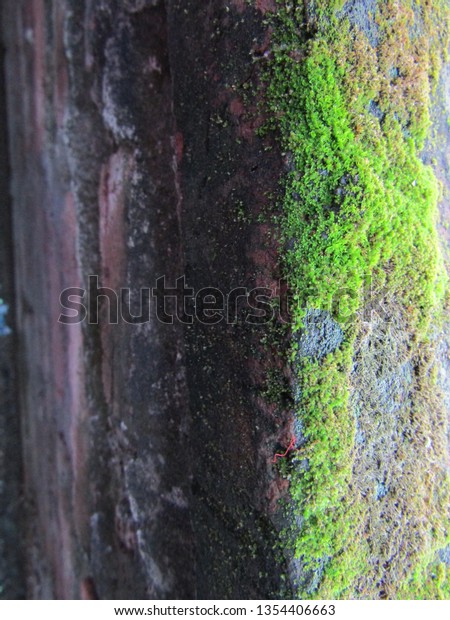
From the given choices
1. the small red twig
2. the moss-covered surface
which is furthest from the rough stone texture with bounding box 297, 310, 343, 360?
the small red twig

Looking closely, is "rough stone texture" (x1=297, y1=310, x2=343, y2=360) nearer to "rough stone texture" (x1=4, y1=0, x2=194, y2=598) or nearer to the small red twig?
the small red twig

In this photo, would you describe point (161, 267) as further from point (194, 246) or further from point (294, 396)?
point (294, 396)

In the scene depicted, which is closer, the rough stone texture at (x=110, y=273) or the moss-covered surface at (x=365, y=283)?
the moss-covered surface at (x=365, y=283)

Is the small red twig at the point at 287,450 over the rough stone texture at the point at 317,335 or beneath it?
beneath

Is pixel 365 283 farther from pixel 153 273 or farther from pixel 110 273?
pixel 110 273

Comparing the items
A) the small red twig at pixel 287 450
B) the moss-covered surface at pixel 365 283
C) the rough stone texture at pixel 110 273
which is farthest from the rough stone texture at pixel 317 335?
the rough stone texture at pixel 110 273

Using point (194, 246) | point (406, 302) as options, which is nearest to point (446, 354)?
point (406, 302)
